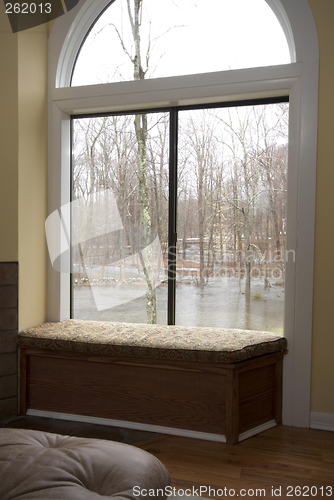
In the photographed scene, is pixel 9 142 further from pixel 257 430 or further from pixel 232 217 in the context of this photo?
pixel 257 430

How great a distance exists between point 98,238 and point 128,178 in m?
0.55

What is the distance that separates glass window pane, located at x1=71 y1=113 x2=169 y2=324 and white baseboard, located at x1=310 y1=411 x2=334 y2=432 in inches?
49.6

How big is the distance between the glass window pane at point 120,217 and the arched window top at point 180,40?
1.31 feet

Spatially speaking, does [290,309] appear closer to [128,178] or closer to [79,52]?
[128,178]

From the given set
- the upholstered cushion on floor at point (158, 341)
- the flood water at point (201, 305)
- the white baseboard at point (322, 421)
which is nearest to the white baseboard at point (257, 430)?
the white baseboard at point (322, 421)

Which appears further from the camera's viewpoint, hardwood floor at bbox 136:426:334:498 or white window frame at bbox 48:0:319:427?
white window frame at bbox 48:0:319:427

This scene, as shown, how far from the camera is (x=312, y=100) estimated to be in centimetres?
277

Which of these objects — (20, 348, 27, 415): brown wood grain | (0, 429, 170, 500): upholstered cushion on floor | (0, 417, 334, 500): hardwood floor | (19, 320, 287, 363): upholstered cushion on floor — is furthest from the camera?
(20, 348, 27, 415): brown wood grain

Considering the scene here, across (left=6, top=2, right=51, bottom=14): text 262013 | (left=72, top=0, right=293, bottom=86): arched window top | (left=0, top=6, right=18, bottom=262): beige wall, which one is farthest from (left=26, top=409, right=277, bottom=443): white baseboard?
(left=6, top=2, right=51, bottom=14): text 262013

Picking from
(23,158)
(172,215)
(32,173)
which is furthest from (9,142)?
(172,215)

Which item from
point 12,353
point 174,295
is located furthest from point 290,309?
point 12,353

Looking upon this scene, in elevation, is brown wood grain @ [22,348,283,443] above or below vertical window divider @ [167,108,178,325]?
below

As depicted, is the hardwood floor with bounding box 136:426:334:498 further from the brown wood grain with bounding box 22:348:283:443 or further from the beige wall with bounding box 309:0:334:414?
the beige wall with bounding box 309:0:334:414

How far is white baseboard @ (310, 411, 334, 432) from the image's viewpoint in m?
2.74
